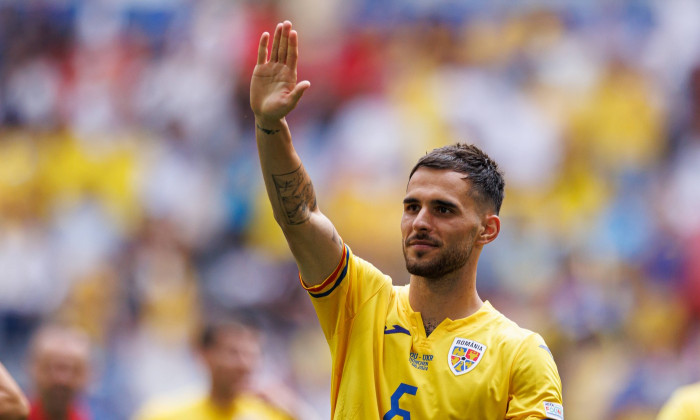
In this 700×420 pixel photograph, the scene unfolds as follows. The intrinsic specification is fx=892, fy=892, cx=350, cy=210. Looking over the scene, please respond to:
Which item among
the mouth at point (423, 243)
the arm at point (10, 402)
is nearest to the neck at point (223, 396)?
the arm at point (10, 402)

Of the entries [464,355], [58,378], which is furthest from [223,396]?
[464,355]

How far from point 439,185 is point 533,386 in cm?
85

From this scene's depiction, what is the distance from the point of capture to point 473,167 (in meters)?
3.64

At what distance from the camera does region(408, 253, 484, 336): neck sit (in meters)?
3.55

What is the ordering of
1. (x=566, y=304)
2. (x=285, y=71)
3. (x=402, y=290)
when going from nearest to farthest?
(x=285, y=71) < (x=402, y=290) < (x=566, y=304)

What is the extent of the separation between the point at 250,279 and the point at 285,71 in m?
6.79

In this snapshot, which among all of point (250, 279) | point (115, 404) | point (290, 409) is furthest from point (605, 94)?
point (115, 404)

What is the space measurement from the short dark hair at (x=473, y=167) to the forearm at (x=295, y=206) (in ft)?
1.54

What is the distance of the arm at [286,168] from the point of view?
334 cm

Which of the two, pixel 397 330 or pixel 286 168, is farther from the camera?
pixel 397 330

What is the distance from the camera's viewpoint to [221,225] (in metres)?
10.2

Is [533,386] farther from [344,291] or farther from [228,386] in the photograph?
[228,386]

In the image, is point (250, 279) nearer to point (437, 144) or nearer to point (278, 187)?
point (437, 144)

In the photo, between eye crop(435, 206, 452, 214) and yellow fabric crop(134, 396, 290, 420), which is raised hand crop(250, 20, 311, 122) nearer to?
eye crop(435, 206, 452, 214)
